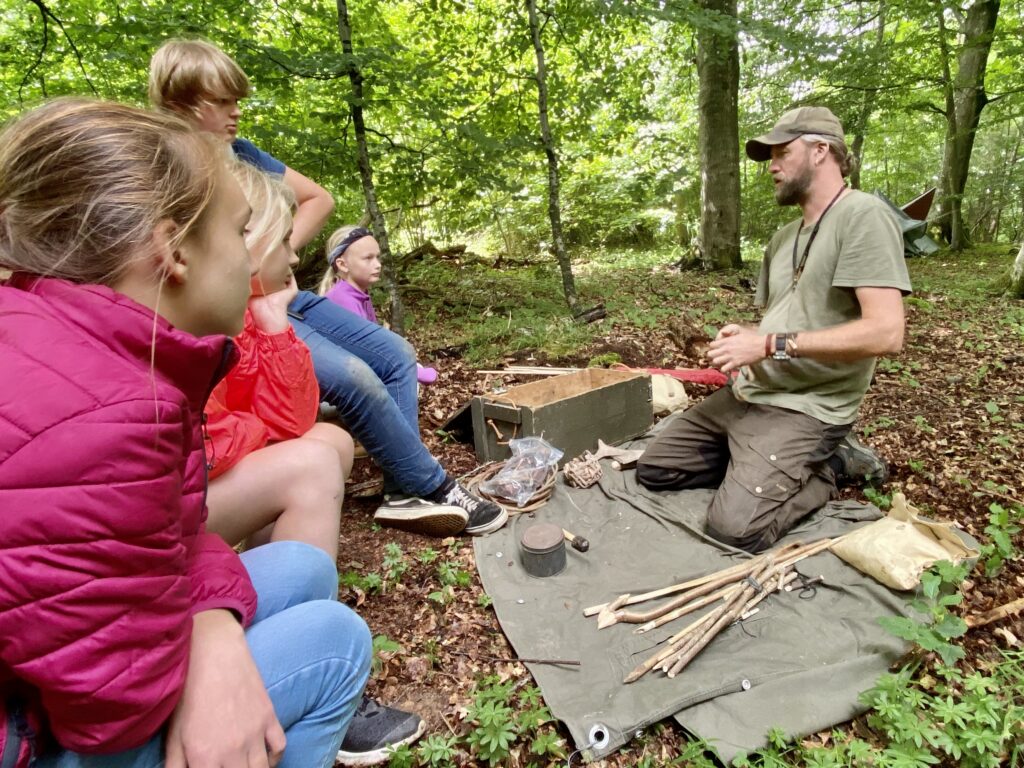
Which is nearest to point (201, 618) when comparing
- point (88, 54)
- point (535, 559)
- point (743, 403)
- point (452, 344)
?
point (535, 559)

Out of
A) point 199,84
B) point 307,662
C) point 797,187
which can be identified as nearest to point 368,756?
point 307,662

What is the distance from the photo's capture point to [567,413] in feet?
10.9

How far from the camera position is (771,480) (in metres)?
2.67

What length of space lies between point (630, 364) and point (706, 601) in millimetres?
3085

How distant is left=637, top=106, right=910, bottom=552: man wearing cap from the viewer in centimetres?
254

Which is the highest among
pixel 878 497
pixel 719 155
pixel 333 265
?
pixel 719 155

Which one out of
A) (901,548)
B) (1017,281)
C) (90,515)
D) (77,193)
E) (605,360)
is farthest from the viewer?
(1017,281)

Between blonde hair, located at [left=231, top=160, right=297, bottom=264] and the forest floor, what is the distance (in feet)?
4.61

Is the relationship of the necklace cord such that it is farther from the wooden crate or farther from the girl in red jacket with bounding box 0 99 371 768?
the girl in red jacket with bounding box 0 99 371 768

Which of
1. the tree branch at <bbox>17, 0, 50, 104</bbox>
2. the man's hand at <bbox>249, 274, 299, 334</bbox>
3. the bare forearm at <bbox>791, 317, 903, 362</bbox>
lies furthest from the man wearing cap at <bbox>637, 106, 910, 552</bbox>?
the tree branch at <bbox>17, 0, 50, 104</bbox>

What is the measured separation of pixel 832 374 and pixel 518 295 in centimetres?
561

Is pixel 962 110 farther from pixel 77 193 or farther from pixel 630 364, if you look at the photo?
pixel 77 193

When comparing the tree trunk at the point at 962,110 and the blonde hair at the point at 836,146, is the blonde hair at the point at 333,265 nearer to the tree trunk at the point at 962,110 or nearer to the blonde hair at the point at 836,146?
the blonde hair at the point at 836,146

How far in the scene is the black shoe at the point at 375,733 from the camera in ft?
5.11
